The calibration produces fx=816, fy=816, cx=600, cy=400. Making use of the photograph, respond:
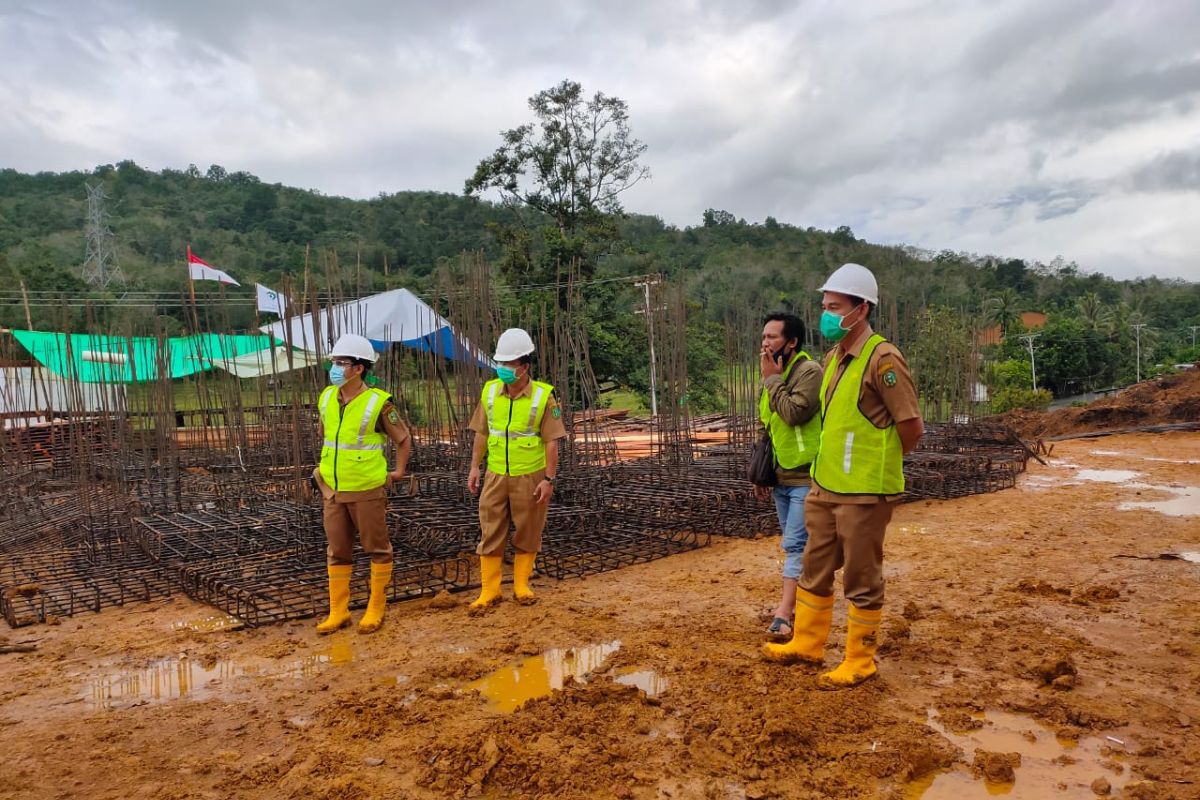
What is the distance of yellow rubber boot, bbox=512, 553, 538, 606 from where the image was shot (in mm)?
4730

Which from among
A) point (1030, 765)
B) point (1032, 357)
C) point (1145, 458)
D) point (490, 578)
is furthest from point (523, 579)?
point (1032, 357)

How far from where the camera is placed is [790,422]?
3.62 m

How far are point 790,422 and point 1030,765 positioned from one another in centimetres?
156

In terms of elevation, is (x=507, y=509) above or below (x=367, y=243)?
below

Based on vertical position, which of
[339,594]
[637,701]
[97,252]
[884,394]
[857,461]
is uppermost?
[97,252]

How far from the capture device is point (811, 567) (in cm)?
334

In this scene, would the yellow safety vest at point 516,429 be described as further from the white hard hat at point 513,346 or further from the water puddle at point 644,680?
the water puddle at point 644,680

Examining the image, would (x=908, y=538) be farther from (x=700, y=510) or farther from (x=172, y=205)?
(x=172, y=205)

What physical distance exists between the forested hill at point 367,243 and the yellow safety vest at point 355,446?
1538 centimetres

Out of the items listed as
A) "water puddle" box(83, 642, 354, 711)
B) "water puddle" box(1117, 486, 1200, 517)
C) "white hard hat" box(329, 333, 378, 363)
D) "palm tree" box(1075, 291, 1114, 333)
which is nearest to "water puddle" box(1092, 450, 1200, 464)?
"water puddle" box(1117, 486, 1200, 517)

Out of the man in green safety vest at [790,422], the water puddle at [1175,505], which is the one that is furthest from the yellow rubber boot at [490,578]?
the water puddle at [1175,505]

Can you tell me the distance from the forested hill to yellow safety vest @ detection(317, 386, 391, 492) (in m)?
15.4

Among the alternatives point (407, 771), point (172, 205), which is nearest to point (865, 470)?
point (407, 771)

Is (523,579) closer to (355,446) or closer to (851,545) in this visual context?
(355,446)
